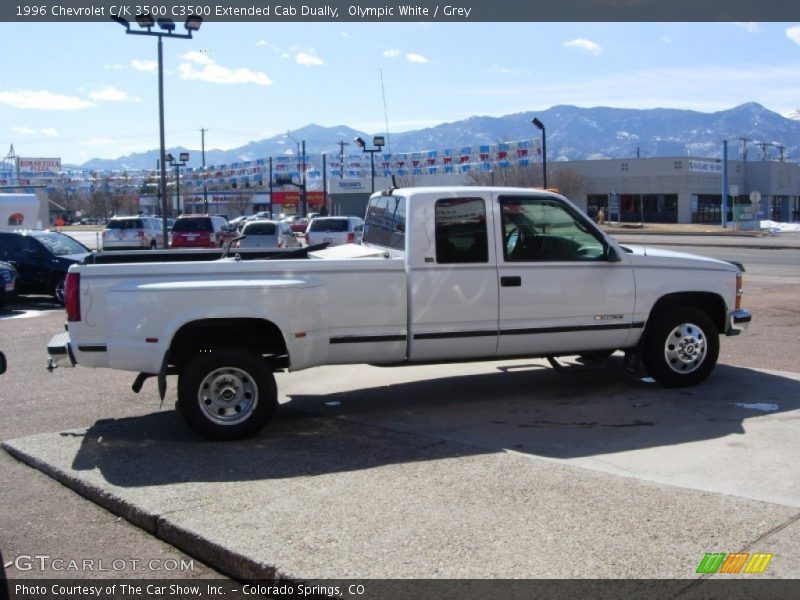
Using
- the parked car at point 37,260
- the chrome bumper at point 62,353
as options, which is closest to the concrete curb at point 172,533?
the chrome bumper at point 62,353

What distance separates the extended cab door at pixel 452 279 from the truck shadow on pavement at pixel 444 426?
0.65m

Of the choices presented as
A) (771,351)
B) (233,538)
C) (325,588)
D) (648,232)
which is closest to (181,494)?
(233,538)

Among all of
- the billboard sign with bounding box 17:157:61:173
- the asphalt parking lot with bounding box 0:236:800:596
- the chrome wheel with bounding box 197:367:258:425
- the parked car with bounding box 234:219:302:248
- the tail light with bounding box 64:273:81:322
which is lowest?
the asphalt parking lot with bounding box 0:236:800:596

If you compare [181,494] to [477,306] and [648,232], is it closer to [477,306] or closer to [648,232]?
[477,306]

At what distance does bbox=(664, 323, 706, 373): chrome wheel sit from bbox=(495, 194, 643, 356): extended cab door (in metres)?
0.48

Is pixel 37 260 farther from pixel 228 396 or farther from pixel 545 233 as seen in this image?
pixel 545 233

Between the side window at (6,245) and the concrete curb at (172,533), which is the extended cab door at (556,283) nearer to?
the concrete curb at (172,533)

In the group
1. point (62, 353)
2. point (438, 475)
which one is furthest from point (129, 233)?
point (438, 475)

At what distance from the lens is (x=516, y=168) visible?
2921 inches

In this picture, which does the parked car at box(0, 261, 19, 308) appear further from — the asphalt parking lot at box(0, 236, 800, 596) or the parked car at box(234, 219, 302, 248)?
the parked car at box(234, 219, 302, 248)

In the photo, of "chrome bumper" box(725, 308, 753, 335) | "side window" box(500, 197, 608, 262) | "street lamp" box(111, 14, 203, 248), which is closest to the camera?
"side window" box(500, 197, 608, 262)

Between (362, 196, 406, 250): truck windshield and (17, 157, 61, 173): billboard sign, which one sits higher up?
(17, 157, 61, 173): billboard sign

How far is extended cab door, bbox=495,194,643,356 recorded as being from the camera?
7.64 m

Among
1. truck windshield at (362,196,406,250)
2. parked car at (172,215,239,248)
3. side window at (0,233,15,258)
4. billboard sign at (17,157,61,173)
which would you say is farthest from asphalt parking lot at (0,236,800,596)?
billboard sign at (17,157,61,173)
